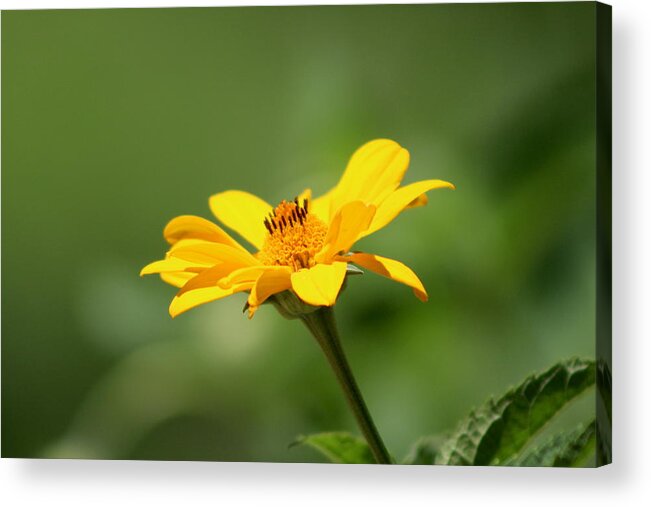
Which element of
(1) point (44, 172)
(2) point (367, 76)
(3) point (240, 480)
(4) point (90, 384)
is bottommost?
(3) point (240, 480)

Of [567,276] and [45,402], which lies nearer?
[567,276]

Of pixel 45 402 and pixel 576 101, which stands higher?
pixel 576 101

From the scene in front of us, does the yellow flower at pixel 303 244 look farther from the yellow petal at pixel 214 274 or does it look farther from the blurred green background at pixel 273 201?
the blurred green background at pixel 273 201

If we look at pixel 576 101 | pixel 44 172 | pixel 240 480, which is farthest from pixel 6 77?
pixel 576 101

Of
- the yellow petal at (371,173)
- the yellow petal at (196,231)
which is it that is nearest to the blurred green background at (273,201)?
the yellow petal at (371,173)

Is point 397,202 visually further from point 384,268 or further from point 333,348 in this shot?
point 333,348

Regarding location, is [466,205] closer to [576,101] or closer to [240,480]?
[576,101]

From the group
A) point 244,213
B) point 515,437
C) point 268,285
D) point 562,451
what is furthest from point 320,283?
point 562,451

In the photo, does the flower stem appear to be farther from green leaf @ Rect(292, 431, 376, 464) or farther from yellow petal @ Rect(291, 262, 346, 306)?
green leaf @ Rect(292, 431, 376, 464)
